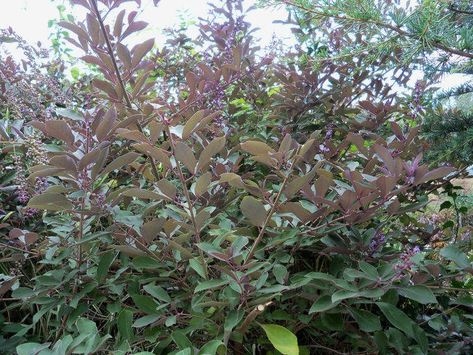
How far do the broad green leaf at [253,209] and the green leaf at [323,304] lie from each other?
0.20 m

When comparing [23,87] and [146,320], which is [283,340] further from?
[23,87]

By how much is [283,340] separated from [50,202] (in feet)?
1.82

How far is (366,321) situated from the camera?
3.42ft

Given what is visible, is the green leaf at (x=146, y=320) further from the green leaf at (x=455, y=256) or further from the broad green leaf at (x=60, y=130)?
the green leaf at (x=455, y=256)

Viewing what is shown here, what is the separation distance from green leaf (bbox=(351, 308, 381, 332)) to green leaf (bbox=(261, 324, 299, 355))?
17cm

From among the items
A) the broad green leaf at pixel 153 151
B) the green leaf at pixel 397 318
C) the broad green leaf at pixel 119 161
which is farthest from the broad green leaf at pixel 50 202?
the green leaf at pixel 397 318

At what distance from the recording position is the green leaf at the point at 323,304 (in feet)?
3.22

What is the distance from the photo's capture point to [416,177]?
105 centimetres

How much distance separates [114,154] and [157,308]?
53 cm

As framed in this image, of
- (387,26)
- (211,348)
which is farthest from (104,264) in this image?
(387,26)

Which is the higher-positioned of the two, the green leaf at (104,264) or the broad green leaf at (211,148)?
the broad green leaf at (211,148)

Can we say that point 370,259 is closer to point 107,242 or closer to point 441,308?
point 441,308

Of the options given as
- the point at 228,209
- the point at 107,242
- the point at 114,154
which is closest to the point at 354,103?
the point at 228,209

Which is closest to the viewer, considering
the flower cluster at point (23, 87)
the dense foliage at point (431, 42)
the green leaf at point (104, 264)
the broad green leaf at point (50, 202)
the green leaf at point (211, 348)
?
the green leaf at point (211, 348)
